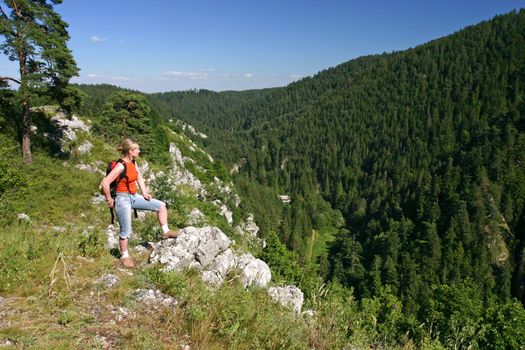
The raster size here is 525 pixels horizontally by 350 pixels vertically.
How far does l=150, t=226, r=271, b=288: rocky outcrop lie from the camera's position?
7750mm

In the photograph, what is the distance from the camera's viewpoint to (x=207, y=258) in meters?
8.82

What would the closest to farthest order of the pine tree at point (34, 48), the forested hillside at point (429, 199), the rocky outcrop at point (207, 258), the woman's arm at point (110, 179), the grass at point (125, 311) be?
1. the grass at point (125, 311)
2. the woman's arm at point (110, 179)
3. the rocky outcrop at point (207, 258)
4. the pine tree at point (34, 48)
5. the forested hillside at point (429, 199)

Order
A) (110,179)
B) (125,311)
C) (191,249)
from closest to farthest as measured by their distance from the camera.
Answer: (125,311) → (110,179) → (191,249)

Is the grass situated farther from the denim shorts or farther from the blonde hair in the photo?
the blonde hair

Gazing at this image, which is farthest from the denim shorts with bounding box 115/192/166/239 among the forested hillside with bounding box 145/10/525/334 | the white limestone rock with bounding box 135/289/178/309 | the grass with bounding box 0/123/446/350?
the forested hillside with bounding box 145/10/525/334

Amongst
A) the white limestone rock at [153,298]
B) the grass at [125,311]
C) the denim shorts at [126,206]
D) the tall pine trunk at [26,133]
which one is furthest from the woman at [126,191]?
the tall pine trunk at [26,133]

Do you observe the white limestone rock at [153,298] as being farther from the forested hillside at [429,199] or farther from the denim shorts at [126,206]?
the forested hillside at [429,199]

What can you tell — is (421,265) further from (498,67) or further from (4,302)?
(498,67)

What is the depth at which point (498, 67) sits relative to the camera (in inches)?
7682

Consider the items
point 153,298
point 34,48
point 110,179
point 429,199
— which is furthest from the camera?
point 429,199

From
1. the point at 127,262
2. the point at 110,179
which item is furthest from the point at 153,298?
the point at 110,179

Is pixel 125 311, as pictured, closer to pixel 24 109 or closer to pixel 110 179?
pixel 110 179

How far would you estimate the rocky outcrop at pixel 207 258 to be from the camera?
25.4ft

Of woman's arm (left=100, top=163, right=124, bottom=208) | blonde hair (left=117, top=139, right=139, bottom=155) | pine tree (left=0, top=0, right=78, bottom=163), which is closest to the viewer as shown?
woman's arm (left=100, top=163, right=124, bottom=208)
